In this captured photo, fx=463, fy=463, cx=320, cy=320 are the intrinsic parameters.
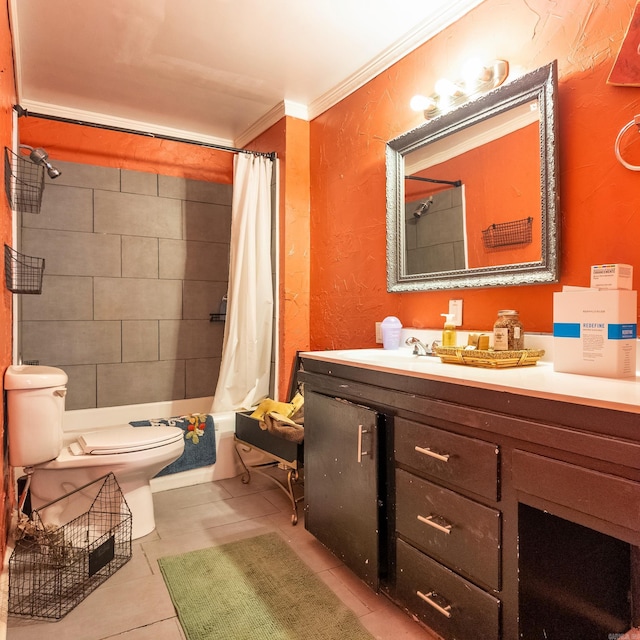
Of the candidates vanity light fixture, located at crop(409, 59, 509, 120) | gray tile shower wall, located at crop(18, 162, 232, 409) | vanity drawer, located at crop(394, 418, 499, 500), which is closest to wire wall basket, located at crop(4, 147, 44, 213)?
gray tile shower wall, located at crop(18, 162, 232, 409)

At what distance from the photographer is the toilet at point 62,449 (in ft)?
6.22

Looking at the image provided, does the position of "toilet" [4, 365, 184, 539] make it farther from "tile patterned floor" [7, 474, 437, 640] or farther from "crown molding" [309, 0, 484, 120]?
"crown molding" [309, 0, 484, 120]

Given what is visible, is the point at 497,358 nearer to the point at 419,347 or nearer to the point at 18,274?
the point at 419,347

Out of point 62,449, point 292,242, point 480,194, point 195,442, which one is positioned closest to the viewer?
point 480,194

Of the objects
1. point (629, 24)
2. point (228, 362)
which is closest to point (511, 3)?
point (629, 24)

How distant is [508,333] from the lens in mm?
1592

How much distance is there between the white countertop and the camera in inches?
37.3

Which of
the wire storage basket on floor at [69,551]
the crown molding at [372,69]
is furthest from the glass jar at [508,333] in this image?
the wire storage basket on floor at [69,551]

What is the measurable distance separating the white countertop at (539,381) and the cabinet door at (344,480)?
22 cm

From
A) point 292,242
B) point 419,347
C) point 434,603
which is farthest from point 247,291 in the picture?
point 434,603

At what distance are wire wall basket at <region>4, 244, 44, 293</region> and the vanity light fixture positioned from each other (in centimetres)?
181

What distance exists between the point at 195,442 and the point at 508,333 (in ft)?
6.30

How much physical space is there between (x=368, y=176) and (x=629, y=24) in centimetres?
129

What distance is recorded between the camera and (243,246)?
3070mm
